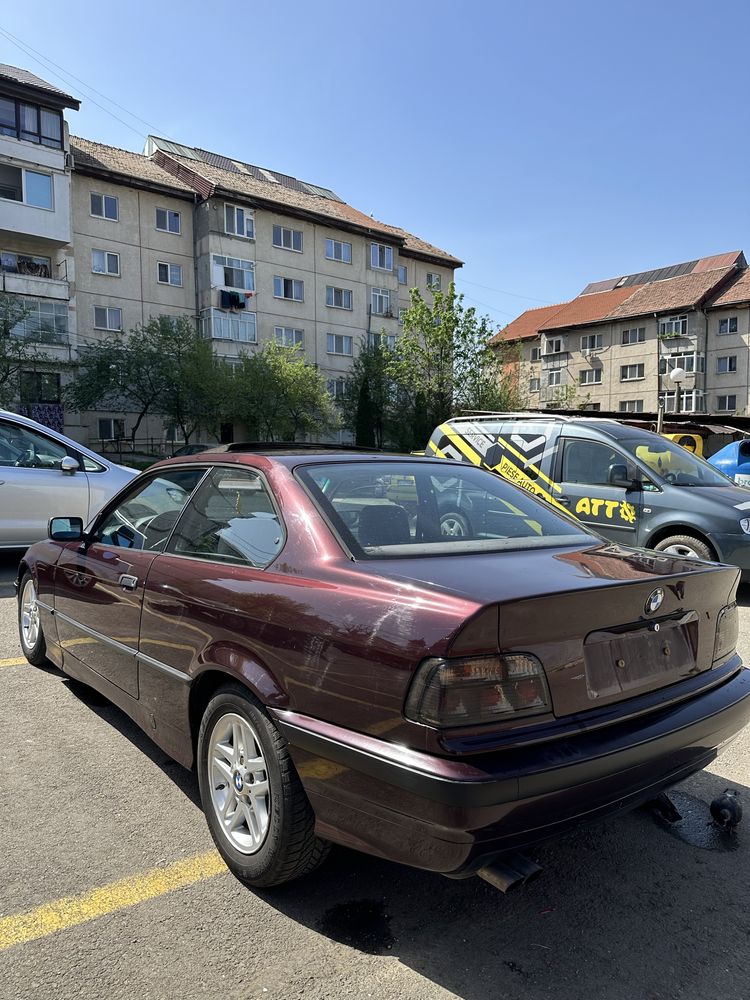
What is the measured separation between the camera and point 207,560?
112 inches

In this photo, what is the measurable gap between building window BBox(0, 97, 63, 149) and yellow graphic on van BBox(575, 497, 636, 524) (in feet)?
111

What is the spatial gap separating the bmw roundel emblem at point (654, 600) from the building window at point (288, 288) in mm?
41038

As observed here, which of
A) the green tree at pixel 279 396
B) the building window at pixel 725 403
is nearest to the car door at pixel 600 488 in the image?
the green tree at pixel 279 396

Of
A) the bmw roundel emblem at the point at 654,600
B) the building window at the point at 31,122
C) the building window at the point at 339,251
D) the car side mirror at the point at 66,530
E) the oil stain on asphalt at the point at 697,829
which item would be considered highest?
the building window at the point at 31,122

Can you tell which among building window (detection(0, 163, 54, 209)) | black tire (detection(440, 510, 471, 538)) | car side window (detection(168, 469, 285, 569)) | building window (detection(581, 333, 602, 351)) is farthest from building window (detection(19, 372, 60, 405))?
building window (detection(581, 333, 602, 351))

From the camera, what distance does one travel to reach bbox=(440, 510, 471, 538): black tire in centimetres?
290

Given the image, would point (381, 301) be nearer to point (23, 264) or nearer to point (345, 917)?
point (23, 264)

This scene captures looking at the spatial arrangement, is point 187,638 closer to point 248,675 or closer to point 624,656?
point 248,675

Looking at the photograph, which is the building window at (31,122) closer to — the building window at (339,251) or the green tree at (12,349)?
the green tree at (12,349)

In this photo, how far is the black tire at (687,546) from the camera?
7.16 m

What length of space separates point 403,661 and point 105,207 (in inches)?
1586

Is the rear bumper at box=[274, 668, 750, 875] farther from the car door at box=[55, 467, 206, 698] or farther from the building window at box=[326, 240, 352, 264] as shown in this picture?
the building window at box=[326, 240, 352, 264]

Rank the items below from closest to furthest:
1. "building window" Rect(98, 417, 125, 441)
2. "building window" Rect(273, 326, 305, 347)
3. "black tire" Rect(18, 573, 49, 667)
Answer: "black tire" Rect(18, 573, 49, 667) → "building window" Rect(98, 417, 125, 441) → "building window" Rect(273, 326, 305, 347)

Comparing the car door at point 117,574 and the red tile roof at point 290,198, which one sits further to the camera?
the red tile roof at point 290,198
